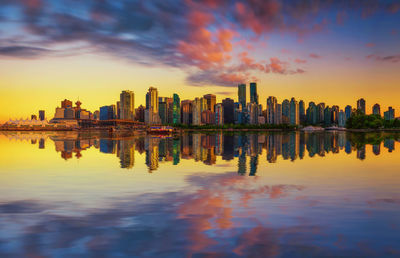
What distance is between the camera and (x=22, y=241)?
1279 centimetres

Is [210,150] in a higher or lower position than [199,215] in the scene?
lower

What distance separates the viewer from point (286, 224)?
579 inches

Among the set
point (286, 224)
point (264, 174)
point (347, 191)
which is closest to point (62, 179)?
point (264, 174)

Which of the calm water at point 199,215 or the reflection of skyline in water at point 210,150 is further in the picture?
the reflection of skyline in water at point 210,150

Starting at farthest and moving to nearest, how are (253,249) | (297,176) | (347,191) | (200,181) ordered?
(297,176), (200,181), (347,191), (253,249)

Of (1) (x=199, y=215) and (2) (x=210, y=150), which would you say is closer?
(1) (x=199, y=215)

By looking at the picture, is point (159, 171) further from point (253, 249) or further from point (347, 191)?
point (253, 249)

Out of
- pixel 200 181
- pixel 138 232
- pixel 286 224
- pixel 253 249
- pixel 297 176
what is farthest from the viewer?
pixel 297 176

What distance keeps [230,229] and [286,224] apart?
8.92 feet

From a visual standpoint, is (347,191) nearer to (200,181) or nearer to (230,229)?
(200,181)

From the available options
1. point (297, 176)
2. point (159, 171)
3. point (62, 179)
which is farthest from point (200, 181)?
point (62, 179)

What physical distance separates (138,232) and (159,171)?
18.4 meters

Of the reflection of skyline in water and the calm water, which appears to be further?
the reflection of skyline in water

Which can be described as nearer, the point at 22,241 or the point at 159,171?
the point at 22,241
